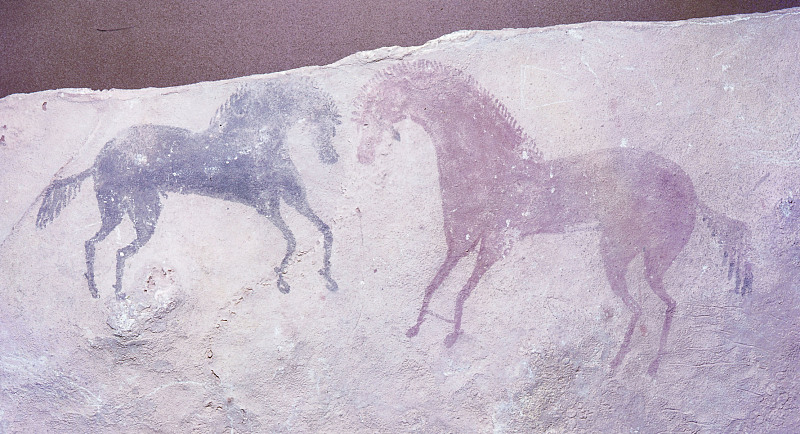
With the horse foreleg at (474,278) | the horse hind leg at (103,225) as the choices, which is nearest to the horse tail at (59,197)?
the horse hind leg at (103,225)

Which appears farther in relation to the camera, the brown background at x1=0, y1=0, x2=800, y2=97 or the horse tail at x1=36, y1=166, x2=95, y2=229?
the brown background at x1=0, y1=0, x2=800, y2=97

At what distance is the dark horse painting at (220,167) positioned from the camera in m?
2.05

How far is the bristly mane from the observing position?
2.04m

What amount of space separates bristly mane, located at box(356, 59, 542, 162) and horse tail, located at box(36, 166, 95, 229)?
1.00m

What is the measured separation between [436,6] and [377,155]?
2.68 feet

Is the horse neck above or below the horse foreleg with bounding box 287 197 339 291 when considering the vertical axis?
above

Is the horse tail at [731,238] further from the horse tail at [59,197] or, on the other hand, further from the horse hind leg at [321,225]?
the horse tail at [59,197]

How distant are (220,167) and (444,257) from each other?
822mm

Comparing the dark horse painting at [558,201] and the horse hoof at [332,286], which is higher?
the dark horse painting at [558,201]

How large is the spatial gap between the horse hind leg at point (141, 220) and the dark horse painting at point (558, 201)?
73 cm

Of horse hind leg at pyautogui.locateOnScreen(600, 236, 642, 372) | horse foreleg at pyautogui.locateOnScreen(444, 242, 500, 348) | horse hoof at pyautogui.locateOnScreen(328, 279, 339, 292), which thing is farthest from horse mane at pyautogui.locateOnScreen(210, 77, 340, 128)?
horse hind leg at pyautogui.locateOnScreen(600, 236, 642, 372)

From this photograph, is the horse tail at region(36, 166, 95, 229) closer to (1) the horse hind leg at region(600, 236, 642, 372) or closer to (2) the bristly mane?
(2) the bristly mane

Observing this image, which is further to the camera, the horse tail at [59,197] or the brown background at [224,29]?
the brown background at [224,29]

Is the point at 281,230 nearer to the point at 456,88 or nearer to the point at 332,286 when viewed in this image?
the point at 332,286
